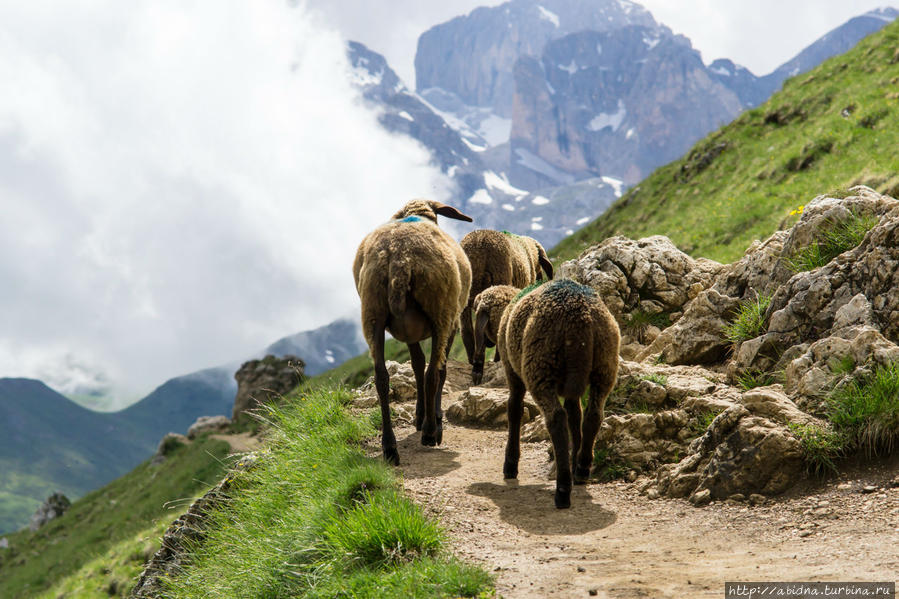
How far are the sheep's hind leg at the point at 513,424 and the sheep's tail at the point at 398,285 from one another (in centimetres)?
157

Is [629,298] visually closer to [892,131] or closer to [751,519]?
[751,519]

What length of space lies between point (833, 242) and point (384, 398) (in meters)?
6.24

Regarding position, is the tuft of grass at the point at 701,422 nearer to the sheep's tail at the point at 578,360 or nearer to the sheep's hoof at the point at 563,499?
the sheep's tail at the point at 578,360

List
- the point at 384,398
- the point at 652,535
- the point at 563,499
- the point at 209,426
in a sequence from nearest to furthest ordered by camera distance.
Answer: the point at 652,535, the point at 563,499, the point at 384,398, the point at 209,426

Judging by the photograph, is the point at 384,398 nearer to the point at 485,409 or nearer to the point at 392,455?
the point at 392,455

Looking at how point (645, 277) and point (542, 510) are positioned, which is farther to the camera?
point (645, 277)

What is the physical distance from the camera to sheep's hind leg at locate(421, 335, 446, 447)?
8875mm

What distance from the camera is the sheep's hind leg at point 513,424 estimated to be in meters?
7.80

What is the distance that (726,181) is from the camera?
1187 inches

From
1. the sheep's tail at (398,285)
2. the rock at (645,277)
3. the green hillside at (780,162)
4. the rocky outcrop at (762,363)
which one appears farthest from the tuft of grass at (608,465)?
the green hillside at (780,162)

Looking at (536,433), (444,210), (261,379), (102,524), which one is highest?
(261,379)

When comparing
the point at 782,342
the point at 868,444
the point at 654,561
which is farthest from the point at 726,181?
the point at 654,561

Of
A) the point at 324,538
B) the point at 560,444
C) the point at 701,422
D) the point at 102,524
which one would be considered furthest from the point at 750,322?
the point at 102,524

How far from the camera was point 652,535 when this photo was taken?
5.79m
